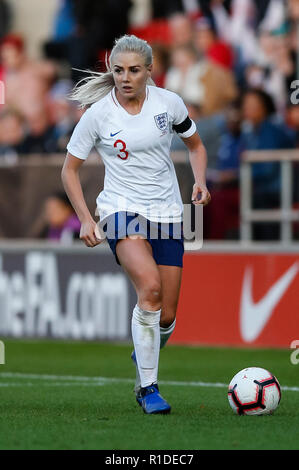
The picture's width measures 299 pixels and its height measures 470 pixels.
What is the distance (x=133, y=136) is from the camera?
7.26m

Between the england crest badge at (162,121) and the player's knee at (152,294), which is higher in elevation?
the england crest badge at (162,121)

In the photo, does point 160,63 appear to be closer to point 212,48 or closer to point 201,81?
point 212,48

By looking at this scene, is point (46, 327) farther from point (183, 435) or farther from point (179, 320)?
point (183, 435)

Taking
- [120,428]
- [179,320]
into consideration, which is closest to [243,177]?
[179,320]

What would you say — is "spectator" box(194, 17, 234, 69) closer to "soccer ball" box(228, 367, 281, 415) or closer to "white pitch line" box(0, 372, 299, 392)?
"white pitch line" box(0, 372, 299, 392)

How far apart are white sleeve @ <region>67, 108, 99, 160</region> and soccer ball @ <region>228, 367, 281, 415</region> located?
5.89 ft

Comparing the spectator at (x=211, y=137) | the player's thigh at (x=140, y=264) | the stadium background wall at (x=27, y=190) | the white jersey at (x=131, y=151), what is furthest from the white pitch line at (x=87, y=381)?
the stadium background wall at (x=27, y=190)

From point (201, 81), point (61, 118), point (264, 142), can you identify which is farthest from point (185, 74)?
point (264, 142)

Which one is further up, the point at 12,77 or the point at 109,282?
the point at 12,77

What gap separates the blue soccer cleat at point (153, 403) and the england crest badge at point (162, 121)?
5.50 feet

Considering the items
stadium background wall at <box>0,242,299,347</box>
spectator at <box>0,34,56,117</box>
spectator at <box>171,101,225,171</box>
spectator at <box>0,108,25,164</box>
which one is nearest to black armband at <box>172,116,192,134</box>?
spectator at <box>171,101,225,171</box>

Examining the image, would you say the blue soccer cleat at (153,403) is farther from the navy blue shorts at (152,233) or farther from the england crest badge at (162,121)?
the england crest badge at (162,121)

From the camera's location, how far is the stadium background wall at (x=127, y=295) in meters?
12.4
